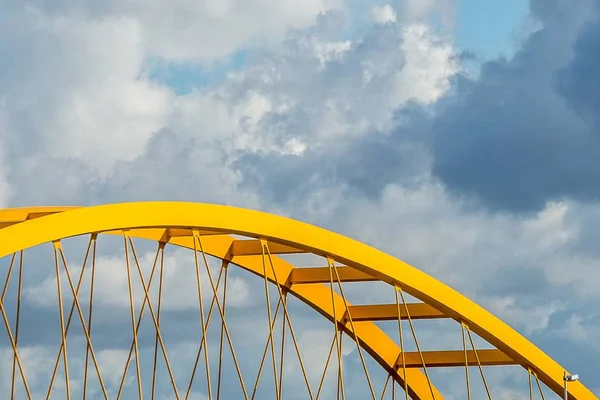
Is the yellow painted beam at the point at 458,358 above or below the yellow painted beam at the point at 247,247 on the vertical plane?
above

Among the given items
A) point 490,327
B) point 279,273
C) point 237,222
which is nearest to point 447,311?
point 490,327

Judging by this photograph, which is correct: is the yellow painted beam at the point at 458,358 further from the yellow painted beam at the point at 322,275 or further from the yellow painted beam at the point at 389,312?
the yellow painted beam at the point at 322,275

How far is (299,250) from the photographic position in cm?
3747

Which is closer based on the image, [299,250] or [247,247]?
[299,250]

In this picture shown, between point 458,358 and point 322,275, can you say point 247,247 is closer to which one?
point 322,275

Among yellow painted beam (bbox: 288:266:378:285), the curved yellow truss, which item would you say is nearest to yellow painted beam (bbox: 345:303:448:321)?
the curved yellow truss

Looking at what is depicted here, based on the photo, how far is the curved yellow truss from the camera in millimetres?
31484

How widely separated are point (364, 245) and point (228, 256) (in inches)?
144

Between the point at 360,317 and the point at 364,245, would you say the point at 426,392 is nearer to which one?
the point at 360,317

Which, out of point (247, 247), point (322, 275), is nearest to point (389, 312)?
point (322, 275)

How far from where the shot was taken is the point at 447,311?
40.0 m

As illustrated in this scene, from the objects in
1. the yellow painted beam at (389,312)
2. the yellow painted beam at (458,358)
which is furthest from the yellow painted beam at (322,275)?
the yellow painted beam at (458,358)

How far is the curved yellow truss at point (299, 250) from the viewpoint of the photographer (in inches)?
1240

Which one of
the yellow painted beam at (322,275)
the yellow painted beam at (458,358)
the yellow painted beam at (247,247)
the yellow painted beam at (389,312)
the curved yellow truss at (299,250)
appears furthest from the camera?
the yellow painted beam at (458,358)
